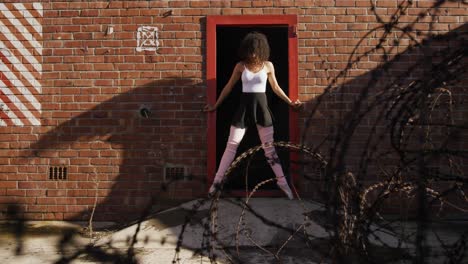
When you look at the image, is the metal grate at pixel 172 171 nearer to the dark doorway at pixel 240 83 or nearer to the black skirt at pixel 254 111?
the black skirt at pixel 254 111

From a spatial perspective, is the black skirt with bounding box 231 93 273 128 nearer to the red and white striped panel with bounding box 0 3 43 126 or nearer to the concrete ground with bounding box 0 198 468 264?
the concrete ground with bounding box 0 198 468 264

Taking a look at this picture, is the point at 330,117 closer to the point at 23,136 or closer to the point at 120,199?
the point at 120,199

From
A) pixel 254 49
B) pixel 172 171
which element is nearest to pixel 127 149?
pixel 172 171

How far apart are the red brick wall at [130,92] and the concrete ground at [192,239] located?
464mm

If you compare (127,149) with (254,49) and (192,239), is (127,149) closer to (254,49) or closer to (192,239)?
(192,239)

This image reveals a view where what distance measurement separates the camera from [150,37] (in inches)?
225

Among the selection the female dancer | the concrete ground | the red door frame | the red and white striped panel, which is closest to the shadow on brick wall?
the red door frame

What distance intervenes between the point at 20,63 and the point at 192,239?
3.13m

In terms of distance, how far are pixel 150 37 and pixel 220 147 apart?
207 centimetres

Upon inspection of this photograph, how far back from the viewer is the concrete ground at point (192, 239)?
3.89 m

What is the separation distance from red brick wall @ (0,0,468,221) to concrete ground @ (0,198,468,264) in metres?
0.46

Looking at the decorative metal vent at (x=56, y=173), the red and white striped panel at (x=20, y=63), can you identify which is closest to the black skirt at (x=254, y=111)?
the decorative metal vent at (x=56, y=173)

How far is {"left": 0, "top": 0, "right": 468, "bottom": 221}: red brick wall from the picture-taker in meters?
5.60

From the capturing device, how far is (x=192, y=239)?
4.35 meters
